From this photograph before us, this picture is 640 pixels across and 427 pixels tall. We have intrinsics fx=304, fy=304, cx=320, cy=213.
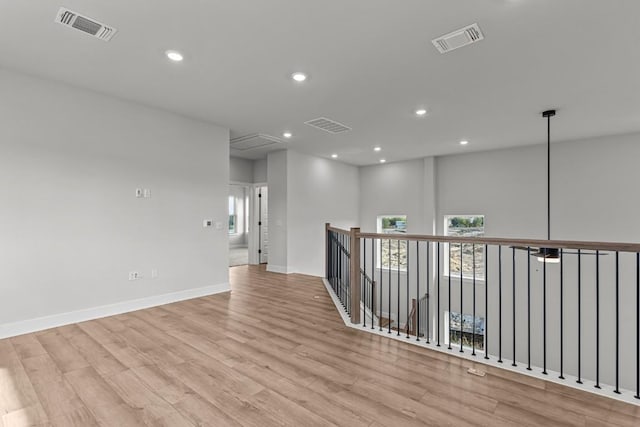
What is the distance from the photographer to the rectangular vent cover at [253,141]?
19.4 feet

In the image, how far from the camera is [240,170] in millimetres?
7934

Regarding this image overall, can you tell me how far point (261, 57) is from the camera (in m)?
3.03

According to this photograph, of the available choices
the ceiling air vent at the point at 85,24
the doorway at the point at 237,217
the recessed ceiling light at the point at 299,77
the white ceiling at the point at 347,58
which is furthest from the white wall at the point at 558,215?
the doorway at the point at 237,217

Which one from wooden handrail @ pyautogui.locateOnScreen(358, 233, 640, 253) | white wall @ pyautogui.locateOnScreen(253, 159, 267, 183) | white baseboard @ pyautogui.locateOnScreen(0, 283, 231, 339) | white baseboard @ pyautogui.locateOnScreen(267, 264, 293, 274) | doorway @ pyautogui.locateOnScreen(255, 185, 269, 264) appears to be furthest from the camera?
doorway @ pyautogui.locateOnScreen(255, 185, 269, 264)

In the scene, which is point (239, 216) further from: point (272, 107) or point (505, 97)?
point (505, 97)

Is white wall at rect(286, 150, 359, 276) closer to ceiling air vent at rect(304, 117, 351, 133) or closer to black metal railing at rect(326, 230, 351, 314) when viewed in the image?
black metal railing at rect(326, 230, 351, 314)

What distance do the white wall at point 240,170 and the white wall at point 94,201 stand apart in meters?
2.65

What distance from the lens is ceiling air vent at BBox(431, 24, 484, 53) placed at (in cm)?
257

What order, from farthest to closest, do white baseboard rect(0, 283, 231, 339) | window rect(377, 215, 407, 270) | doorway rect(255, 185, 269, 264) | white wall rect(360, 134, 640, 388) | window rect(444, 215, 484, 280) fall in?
window rect(377, 215, 407, 270) → doorway rect(255, 185, 269, 264) → window rect(444, 215, 484, 280) → white wall rect(360, 134, 640, 388) → white baseboard rect(0, 283, 231, 339)

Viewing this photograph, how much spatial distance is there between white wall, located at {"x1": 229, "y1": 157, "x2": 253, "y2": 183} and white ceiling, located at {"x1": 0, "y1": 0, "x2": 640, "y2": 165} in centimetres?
293

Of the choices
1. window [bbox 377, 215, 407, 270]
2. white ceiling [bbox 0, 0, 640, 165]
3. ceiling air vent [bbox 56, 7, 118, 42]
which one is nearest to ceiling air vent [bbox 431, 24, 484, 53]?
white ceiling [bbox 0, 0, 640, 165]

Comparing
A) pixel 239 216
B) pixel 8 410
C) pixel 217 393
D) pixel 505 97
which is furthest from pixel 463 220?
pixel 239 216

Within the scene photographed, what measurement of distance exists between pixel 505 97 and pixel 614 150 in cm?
365

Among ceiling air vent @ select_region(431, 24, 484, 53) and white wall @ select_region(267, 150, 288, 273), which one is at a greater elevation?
ceiling air vent @ select_region(431, 24, 484, 53)
